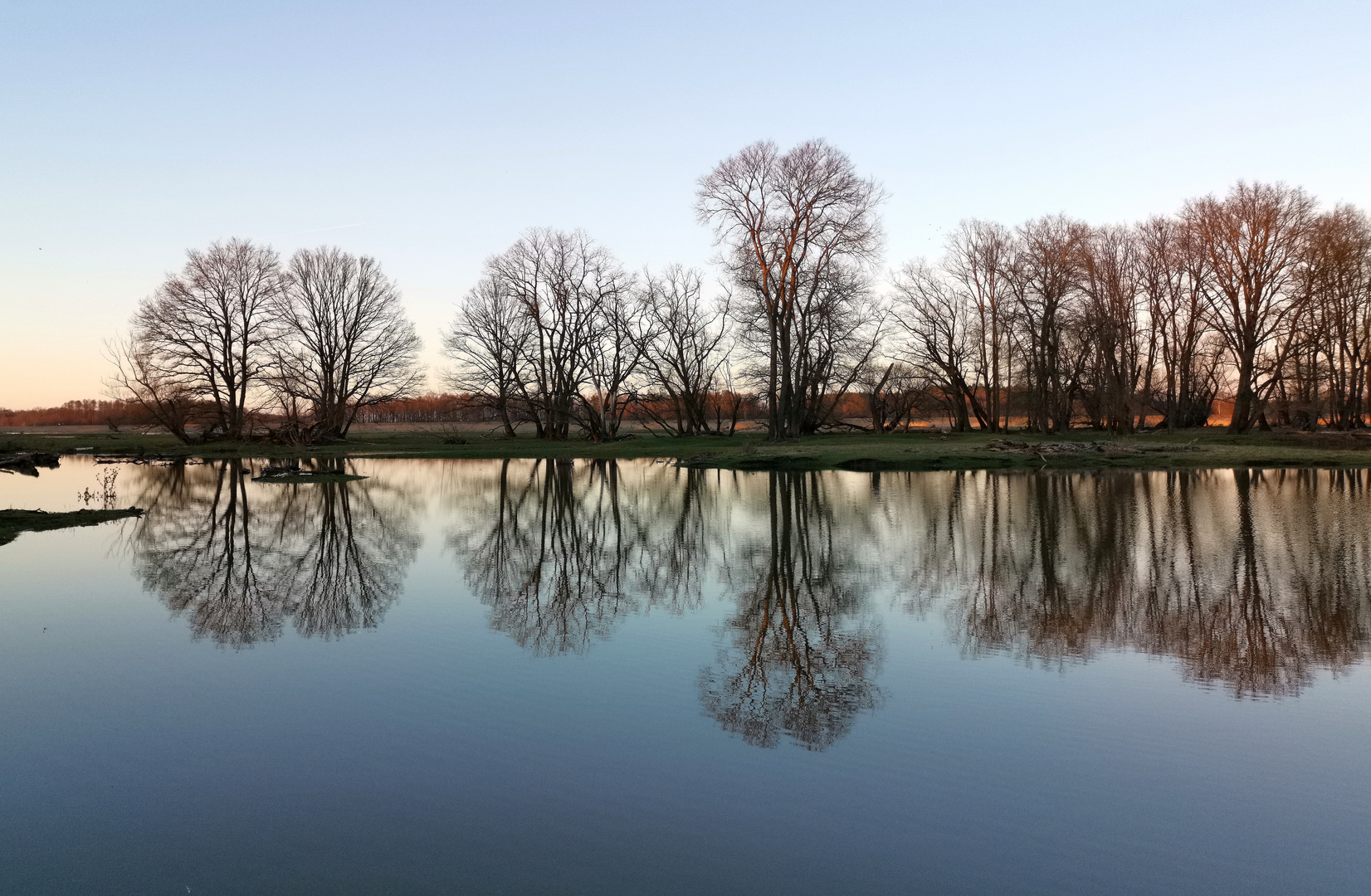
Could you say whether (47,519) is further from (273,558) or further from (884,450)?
(884,450)

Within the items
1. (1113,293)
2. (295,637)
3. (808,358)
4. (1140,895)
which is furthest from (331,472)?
(1113,293)

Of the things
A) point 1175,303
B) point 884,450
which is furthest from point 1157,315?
point 884,450

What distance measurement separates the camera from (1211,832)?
14.4ft

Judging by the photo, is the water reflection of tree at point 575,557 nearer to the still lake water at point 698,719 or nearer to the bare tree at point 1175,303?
the still lake water at point 698,719

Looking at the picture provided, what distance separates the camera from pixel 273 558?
14.1 meters

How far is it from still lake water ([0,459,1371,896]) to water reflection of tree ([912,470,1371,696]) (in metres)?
0.07

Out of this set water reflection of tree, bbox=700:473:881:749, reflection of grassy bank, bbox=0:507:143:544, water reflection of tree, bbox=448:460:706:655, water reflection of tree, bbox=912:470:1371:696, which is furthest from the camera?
reflection of grassy bank, bbox=0:507:143:544

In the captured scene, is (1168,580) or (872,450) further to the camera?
(872,450)

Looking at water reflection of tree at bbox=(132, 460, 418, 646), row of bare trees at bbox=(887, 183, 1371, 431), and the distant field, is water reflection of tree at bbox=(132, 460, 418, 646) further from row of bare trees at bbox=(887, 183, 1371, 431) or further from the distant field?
row of bare trees at bbox=(887, 183, 1371, 431)

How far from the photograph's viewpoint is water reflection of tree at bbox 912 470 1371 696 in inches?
309

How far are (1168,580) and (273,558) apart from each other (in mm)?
12892

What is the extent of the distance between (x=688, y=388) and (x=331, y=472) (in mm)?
31349

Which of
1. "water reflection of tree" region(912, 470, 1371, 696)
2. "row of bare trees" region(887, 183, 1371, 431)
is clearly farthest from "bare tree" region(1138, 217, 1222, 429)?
"water reflection of tree" region(912, 470, 1371, 696)

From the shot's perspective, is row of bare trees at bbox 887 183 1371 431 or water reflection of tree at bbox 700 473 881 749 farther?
row of bare trees at bbox 887 183 1371 431
